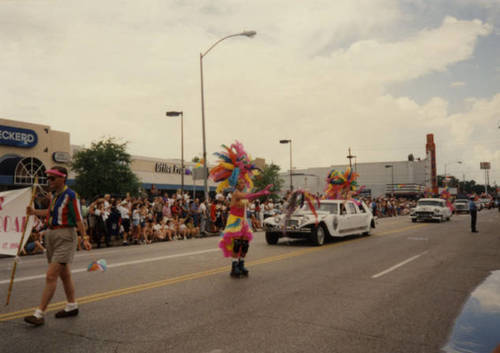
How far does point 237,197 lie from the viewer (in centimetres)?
→ 854

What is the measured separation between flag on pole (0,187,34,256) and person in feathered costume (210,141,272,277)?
374cm

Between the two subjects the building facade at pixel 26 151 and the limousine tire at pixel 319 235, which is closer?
the limousine tire at pixel 319 235

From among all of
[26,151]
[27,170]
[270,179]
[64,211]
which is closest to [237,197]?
[64,211]

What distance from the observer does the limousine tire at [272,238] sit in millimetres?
14270

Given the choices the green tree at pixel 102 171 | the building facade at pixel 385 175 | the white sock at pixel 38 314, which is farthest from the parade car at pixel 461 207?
the white sock at pixel 38 314

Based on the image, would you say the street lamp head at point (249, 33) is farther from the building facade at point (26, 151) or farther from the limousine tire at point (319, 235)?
the building facade at point (26, 151)

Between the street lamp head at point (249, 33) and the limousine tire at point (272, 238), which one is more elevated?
the street lamp head at point (249, 33)

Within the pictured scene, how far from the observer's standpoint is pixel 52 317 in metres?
5.53

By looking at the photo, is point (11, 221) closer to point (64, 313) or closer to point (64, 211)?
point (64, 211)

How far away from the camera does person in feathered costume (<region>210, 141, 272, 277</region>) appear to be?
28.0 ft

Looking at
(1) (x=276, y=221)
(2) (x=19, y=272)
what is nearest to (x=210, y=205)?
(1) (x=276, y=221)

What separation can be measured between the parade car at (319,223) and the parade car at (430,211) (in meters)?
14.8

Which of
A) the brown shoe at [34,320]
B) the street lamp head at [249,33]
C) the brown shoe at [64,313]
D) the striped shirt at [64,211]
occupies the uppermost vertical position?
the street lamp head at [249,33]

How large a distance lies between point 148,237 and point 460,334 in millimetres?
15302
